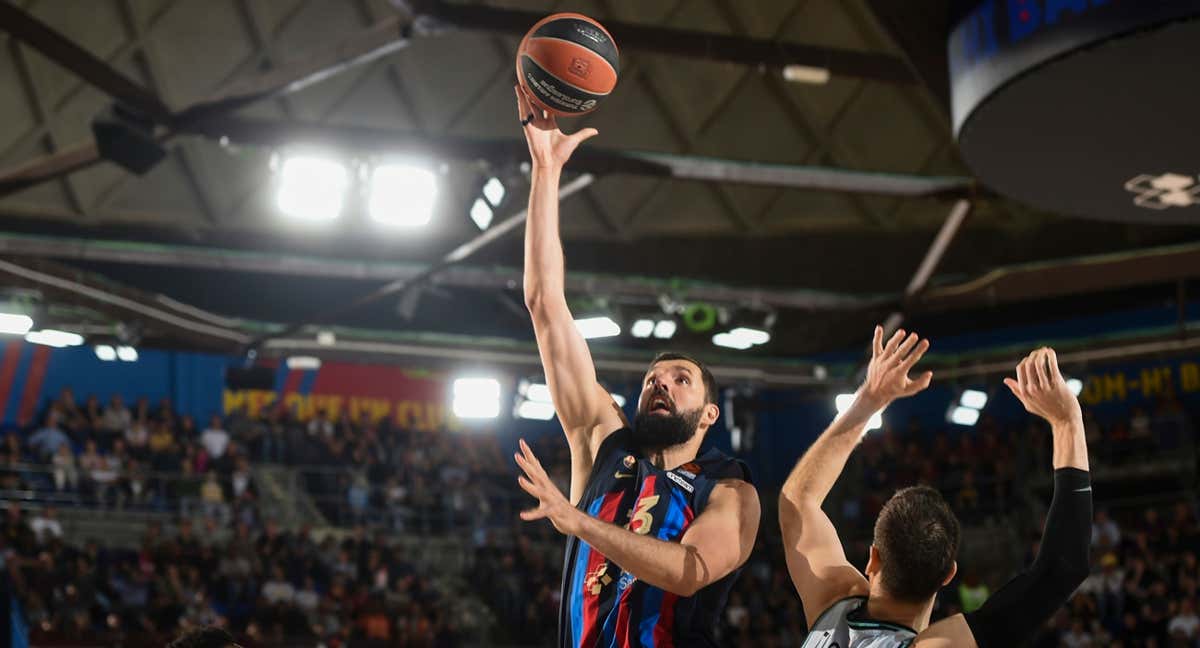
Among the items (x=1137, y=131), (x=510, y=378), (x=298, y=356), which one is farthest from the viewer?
(x=510, y=378)

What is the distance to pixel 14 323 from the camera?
1850 centimetres

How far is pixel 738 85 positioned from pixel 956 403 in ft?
25.5

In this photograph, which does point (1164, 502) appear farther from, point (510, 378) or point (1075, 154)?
point (1075, 154)

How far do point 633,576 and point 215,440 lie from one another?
21.6 metres

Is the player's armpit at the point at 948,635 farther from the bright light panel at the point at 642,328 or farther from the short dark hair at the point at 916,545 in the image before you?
the bright light panel at the point at 642,328

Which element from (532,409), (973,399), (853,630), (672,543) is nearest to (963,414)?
(973,399)

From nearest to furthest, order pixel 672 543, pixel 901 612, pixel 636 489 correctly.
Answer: pixel 901 612 < pixel 672 543 < pixel 636 489

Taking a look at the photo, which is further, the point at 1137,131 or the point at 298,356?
the point at 298,356

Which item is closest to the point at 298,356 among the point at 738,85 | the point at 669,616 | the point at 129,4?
the point at 129,4

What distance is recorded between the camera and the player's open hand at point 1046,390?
4285 mm

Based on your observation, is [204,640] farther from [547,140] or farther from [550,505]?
[547,140]

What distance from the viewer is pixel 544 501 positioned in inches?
164

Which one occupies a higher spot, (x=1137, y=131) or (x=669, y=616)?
(x=1137, y=131)

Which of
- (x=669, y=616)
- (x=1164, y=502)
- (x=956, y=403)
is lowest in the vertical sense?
(x=669, y=616)
